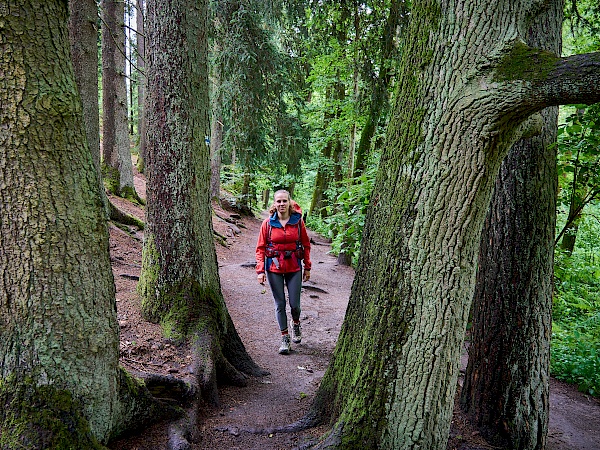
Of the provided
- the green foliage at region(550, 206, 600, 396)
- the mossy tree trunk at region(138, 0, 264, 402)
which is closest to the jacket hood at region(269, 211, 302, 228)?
the mossy tree trunk at region(138, 0, 264, 402)

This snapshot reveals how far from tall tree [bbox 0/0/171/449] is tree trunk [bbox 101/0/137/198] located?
29.5 ft

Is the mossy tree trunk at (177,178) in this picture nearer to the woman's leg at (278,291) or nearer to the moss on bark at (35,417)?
the woman's leg at (278,291)

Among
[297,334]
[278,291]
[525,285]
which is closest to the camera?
[525,285]

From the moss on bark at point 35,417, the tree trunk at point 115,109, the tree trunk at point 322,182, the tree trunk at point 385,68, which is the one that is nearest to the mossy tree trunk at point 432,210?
the moss on bark at point 35,417

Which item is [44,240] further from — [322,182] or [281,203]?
[322,182]

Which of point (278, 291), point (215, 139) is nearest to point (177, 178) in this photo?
point (278, 291)

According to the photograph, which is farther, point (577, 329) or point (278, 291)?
point (577, 329)

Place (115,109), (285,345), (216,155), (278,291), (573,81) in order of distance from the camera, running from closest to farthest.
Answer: (573,81)
(278,291)
(285,345)
(115,109)
(216,155)

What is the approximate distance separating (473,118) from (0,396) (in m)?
3.26

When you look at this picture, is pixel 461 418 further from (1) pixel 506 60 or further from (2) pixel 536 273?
(1) pixel 506 60

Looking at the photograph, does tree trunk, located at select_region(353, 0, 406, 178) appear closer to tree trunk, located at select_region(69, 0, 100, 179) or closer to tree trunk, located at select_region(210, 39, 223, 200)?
tree trunk, located at select_region(210, 39, 223, 200)

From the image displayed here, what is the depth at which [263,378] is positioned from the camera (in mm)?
5480

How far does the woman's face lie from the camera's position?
5.77 meters

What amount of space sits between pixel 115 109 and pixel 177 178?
24.5ft
